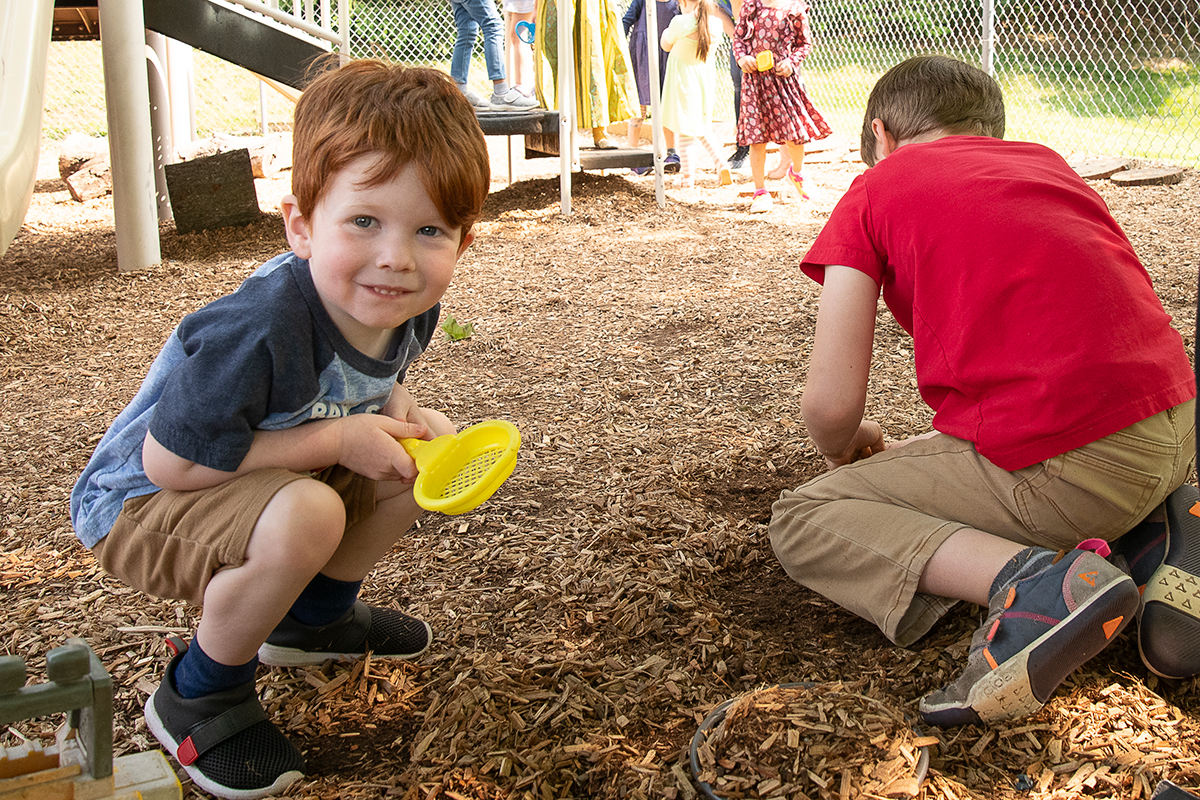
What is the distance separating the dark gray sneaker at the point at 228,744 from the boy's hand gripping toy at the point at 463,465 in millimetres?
455

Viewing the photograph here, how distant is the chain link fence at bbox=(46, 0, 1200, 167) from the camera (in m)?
10.8

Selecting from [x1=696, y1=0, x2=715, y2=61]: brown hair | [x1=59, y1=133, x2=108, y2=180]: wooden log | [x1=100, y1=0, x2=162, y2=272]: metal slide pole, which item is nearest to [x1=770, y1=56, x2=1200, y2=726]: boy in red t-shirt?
[x1=100, y1=0, x2=162, y2=272]: metal slide pole

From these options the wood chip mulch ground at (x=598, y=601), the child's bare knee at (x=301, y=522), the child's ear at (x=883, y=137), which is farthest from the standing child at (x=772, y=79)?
the child's bare knee at (x=301, y=522)

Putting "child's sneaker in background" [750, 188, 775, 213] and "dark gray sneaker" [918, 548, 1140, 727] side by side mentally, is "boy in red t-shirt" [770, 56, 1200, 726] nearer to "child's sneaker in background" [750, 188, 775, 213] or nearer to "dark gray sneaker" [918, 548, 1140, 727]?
"dark gray sneaker" [918, 548, 1140, 727]

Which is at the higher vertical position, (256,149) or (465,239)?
(465,239)

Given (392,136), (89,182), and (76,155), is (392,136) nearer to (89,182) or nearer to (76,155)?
(89,182)

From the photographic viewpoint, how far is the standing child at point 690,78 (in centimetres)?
775

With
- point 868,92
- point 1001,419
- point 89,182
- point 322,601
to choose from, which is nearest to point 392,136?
point 322,601

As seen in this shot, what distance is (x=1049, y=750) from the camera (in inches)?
58.4

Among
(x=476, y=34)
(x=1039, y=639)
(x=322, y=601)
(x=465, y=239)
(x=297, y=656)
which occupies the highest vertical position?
(x=476, y=34)

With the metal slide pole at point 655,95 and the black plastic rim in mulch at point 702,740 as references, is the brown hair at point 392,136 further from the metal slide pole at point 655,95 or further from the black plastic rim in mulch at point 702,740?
the metal slide pole at point 655,95

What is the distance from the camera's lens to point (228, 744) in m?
1.50

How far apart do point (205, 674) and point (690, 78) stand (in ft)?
23.8

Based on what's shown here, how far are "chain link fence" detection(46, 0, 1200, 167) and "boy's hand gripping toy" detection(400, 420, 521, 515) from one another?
9476 millimetres
